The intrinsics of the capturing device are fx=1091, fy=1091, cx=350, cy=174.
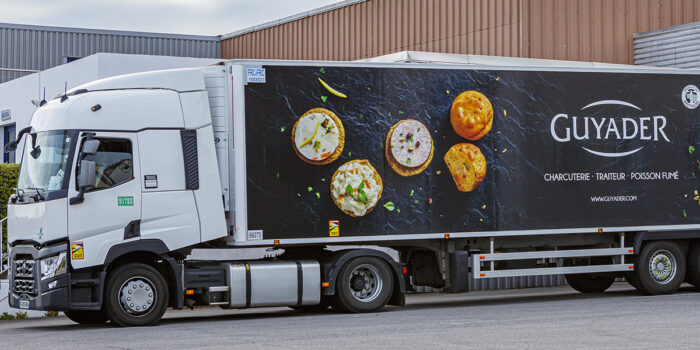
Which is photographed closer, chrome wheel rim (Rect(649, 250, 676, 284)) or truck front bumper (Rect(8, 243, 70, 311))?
truck front bumper (Rect(8, 243, 70, 311))

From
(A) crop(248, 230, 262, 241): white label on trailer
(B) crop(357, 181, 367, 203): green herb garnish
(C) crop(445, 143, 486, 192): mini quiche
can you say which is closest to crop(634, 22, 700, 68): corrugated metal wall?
(C) crop(445, 143, 486, 192): mini quiche

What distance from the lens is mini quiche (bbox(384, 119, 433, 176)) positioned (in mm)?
15859

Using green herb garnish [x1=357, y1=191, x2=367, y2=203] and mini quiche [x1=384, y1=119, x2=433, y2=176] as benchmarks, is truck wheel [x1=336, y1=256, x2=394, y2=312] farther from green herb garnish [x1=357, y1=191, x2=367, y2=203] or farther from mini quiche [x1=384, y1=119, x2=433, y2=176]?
mini quiche [x1=384, y1=119, x2=433, y2=176]

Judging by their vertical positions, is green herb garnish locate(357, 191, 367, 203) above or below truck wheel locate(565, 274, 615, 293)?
above

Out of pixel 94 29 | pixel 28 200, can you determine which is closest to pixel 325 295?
pixel 28 200

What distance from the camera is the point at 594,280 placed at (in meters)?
19.6

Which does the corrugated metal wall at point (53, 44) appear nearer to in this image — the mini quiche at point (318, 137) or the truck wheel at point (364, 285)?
the mini quiche at point (318, 137)

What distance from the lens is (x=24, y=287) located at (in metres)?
14.4

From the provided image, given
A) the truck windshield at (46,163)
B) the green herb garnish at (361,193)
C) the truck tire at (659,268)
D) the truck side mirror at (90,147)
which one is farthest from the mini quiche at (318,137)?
the truck tire at (659,268)

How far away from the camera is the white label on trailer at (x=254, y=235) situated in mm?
14961

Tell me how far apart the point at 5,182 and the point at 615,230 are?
33.2 ft

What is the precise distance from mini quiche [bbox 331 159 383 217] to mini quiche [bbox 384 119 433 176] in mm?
375

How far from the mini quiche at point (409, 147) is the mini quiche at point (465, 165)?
0.37 m

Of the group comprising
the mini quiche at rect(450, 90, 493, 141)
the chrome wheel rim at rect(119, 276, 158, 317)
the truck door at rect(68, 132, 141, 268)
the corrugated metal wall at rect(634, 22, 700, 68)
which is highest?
the corrugated metal wall at rect(634, 22, 700, 68)
